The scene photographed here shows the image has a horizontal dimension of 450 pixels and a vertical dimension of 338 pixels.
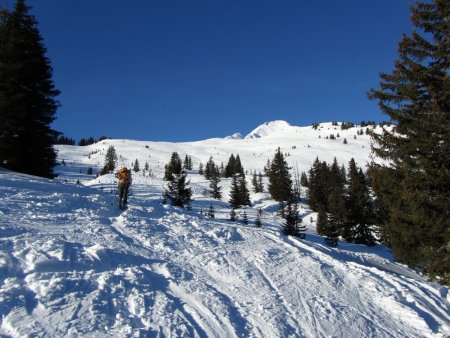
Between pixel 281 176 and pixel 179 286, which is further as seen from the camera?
pixel 281 176

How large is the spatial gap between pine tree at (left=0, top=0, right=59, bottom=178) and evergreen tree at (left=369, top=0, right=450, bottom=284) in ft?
71.7

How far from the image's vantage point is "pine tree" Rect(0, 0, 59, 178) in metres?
21.6

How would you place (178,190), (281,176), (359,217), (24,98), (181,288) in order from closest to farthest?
(181,288) → (24,98) → (359,217) → (178,190) → (281,176)

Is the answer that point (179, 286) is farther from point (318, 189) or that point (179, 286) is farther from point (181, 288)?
point (318, 189)

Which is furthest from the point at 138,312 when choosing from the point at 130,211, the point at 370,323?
the point at 130,211

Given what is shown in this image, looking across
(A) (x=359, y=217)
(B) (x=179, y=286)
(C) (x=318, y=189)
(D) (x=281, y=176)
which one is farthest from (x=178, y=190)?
(B) (x=179, y=286)

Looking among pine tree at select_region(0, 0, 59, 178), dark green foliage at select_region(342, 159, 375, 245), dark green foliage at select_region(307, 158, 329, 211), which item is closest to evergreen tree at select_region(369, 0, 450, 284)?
pine tree at select_region(0, 0, 59, 178)

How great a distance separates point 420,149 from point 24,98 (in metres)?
24.2

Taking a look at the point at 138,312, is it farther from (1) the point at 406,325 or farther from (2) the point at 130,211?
(2) the point at 130,211

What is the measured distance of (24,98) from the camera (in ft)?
73.9

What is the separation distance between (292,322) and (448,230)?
6975mm

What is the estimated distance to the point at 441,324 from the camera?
7.02m

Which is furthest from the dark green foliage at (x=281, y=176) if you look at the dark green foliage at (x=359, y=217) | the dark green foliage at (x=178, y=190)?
the dark green foliage at (x=178, y=190)

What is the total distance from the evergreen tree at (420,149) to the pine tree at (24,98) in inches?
860
